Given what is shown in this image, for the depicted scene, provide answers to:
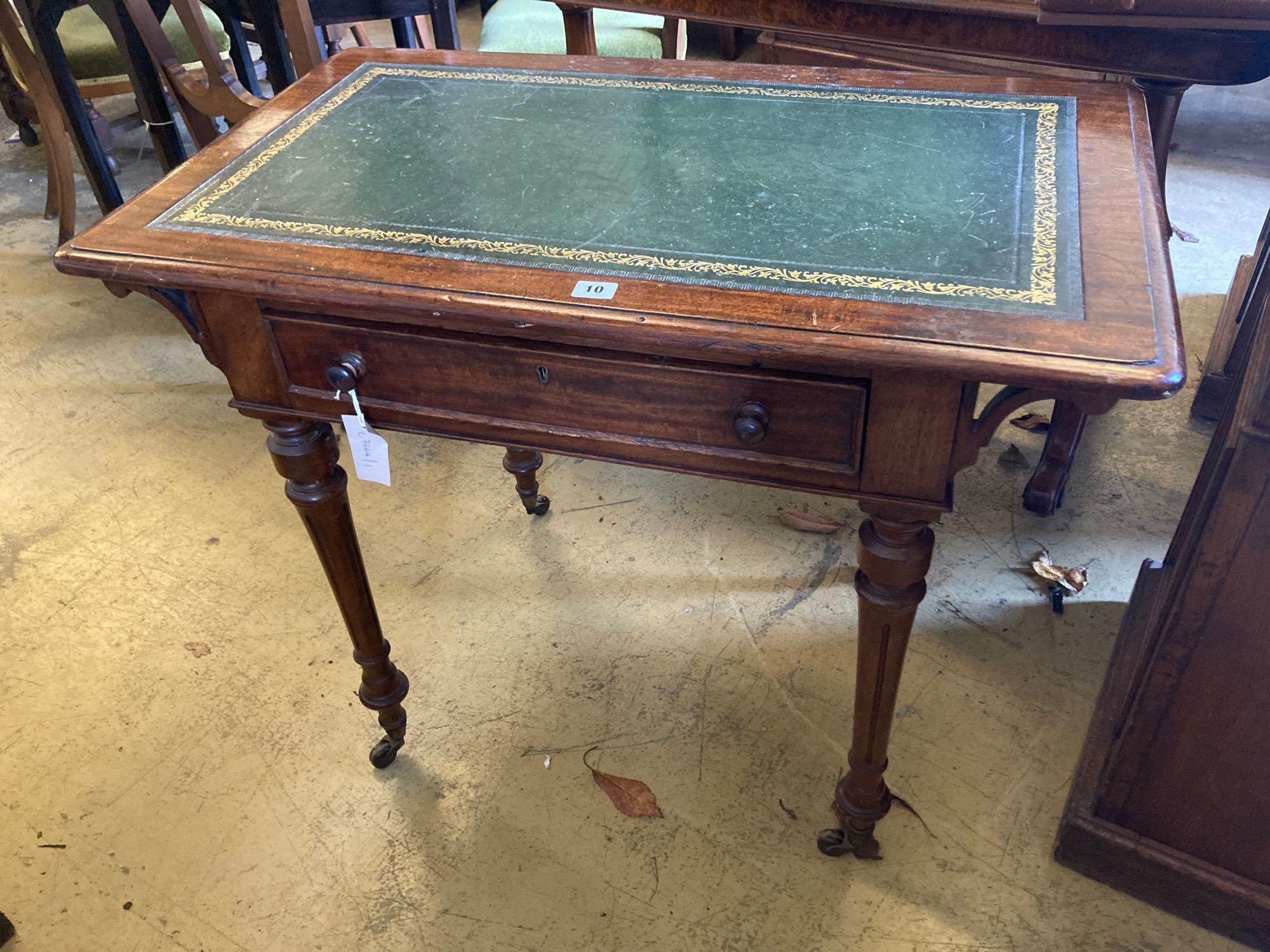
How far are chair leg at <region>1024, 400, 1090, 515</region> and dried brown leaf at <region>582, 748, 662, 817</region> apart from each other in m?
1.02

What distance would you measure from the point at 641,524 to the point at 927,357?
1.23 metres

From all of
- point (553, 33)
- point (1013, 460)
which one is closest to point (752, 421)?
point (1013, 460)

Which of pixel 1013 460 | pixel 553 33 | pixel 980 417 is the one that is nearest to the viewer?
pixel 980 417

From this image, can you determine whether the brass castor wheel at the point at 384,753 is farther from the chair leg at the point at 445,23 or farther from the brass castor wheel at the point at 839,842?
the chair leg at the point at 445,23

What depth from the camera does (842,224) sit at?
1081 mm

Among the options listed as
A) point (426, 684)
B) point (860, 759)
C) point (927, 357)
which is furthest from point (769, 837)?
point (927, 357)

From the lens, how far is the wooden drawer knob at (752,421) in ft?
3.24

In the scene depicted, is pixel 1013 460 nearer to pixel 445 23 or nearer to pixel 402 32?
pixel 445 23

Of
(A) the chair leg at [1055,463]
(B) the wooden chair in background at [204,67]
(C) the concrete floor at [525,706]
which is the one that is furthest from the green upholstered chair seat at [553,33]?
(A) the chair leg at [1055,463]

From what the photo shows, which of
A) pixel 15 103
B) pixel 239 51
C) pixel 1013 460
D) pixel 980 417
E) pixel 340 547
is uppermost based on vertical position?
pixel 980 417

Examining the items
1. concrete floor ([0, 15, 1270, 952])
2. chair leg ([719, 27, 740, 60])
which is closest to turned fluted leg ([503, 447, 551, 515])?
concrete floor ([0, 15, 1270, 952])

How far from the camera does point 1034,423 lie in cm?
223

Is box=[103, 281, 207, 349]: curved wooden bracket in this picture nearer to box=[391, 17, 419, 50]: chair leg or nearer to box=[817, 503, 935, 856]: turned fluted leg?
box=[817, 503, 935, 856]: turned fluted leg

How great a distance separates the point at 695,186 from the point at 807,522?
1.00 meters
